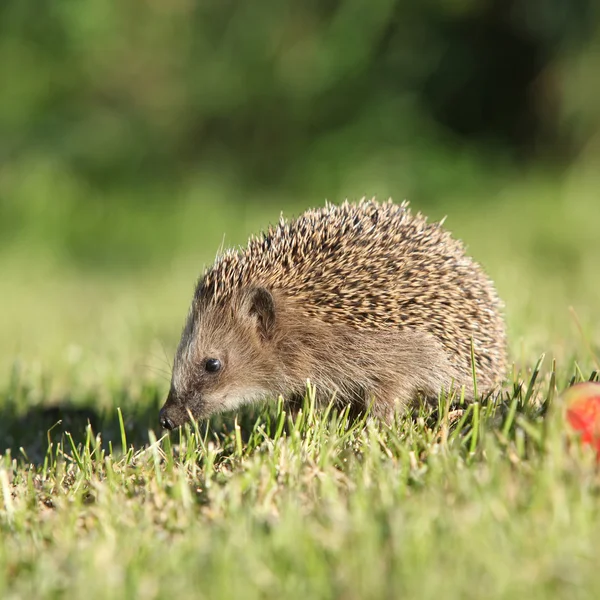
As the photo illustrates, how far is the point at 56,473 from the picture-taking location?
385 cm

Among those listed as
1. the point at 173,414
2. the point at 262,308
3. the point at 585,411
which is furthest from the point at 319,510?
the point at 262,308

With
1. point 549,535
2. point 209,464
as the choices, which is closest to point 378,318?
point 209,464

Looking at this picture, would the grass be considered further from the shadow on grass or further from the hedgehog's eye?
the hedgehog's eye

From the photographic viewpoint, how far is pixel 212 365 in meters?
4.55

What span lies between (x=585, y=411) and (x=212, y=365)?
6.31ft

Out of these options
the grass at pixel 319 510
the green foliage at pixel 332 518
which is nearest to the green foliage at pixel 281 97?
the grass at pixel 319 510

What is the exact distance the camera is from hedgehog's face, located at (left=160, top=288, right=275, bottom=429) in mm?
4477

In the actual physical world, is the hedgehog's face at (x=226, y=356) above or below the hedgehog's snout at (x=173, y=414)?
above

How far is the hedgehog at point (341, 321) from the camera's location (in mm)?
4340

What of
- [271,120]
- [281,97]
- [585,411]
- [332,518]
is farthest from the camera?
[271,120]

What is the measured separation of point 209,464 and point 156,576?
2.81 feet

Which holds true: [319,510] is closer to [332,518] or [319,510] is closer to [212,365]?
[332,518]

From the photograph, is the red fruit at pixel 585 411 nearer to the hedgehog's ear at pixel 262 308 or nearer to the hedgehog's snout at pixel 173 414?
the hedgehog's ear at pixel 262 308

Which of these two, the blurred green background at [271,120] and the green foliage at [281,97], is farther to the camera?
the green foliage at [281,97]
